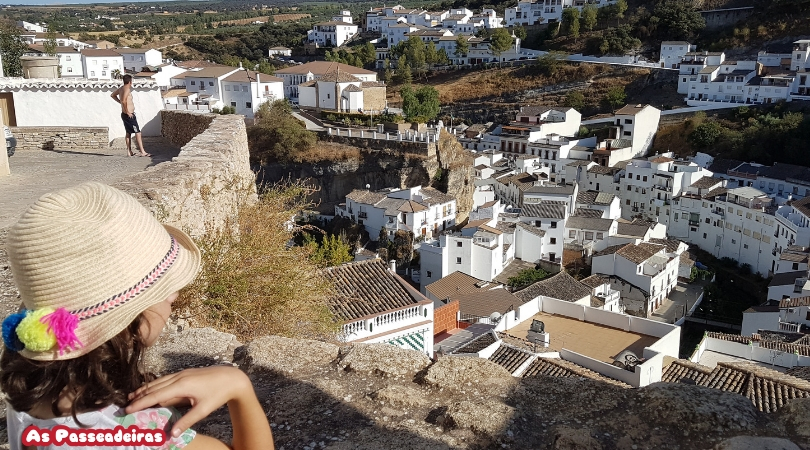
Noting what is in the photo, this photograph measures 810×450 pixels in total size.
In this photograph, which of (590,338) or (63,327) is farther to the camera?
(590,338)

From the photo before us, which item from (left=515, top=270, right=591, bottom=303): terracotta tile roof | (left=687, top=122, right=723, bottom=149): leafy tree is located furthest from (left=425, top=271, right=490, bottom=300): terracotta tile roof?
(left=687, top=122, right=723, bottom=149): leafy tree

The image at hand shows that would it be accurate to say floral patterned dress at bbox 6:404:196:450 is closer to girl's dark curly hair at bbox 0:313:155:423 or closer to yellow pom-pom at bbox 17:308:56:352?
girl's dark curly hair at bbox 0:313:155:423

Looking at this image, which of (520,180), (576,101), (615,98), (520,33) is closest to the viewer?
(520,180)

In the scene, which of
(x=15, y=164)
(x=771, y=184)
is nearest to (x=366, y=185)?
(x=771, y=184)

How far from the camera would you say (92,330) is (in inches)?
54.0

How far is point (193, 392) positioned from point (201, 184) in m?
3.68

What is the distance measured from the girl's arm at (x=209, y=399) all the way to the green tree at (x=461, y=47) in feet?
191

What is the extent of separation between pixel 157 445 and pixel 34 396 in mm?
277

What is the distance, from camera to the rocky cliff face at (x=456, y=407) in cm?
248

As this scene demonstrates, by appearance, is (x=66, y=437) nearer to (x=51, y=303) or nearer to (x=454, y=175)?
(x=51, y=303)

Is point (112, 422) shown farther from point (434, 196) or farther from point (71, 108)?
point (434, 196)

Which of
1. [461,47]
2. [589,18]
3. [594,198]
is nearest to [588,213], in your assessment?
[594,198]

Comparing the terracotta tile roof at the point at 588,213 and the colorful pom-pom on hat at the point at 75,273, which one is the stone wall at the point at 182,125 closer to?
the colorful pom-pom on hat at the point at 75,273

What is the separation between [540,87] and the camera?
50.6 metres
